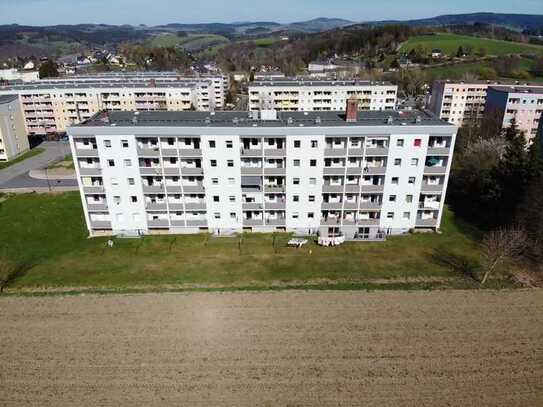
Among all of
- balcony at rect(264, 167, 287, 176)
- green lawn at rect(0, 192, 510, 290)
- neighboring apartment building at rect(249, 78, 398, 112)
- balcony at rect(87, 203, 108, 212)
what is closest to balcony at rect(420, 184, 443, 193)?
green lawn at rect(0, 192, 510, 290)

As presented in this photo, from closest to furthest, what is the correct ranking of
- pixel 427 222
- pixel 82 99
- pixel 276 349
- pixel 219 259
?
pixel 276 349, pixel 219 259, pixel 427 222, pixel 82 99

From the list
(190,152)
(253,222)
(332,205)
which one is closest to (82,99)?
(190,152)

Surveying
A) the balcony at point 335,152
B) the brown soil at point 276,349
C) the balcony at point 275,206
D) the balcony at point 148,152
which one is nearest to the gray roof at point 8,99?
the balcony at point 148,152

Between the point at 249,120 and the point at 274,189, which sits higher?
the point at 249,120

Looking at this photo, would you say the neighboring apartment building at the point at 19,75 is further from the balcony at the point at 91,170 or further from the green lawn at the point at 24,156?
A: the balcony at the point at 91,170

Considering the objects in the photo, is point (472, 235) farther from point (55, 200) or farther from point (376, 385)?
point (55, 200)

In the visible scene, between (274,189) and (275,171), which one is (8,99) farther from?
(274,189)
